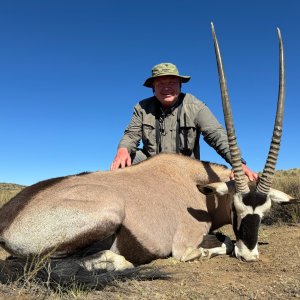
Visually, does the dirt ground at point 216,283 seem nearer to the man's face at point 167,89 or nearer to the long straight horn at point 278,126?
the long straight horn at point 278,126

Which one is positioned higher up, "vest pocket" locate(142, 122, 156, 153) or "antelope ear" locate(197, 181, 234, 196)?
"vest pocket" locate(142, 122, 156, 153)

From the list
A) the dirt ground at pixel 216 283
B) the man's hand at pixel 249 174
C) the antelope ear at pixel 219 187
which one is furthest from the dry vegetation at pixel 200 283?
the man's hand at pixel 249 174

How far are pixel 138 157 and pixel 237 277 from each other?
11.4 ft

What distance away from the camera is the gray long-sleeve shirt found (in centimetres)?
636

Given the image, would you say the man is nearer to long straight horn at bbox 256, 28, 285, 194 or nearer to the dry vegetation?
long straight horn at bbox 256, 28, 285, 194

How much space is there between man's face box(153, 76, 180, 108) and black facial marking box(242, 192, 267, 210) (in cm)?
256

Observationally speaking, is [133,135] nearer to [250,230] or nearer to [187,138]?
[187,138]

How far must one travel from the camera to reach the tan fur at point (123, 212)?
12.3 ft

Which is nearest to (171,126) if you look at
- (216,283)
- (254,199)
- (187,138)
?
(187,138)

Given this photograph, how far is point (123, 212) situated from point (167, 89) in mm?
2959

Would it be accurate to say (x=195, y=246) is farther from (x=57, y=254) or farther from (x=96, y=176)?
(x=57, y=254)

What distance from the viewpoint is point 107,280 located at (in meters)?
3.26

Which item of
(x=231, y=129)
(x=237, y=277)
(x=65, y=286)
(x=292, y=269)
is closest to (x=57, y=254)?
(x=65, y=286)

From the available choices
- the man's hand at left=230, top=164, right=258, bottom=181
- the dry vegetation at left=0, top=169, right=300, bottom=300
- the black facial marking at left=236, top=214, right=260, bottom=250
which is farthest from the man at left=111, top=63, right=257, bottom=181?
the dry vegetation at left=0, top=169, right=300, bottom=300
